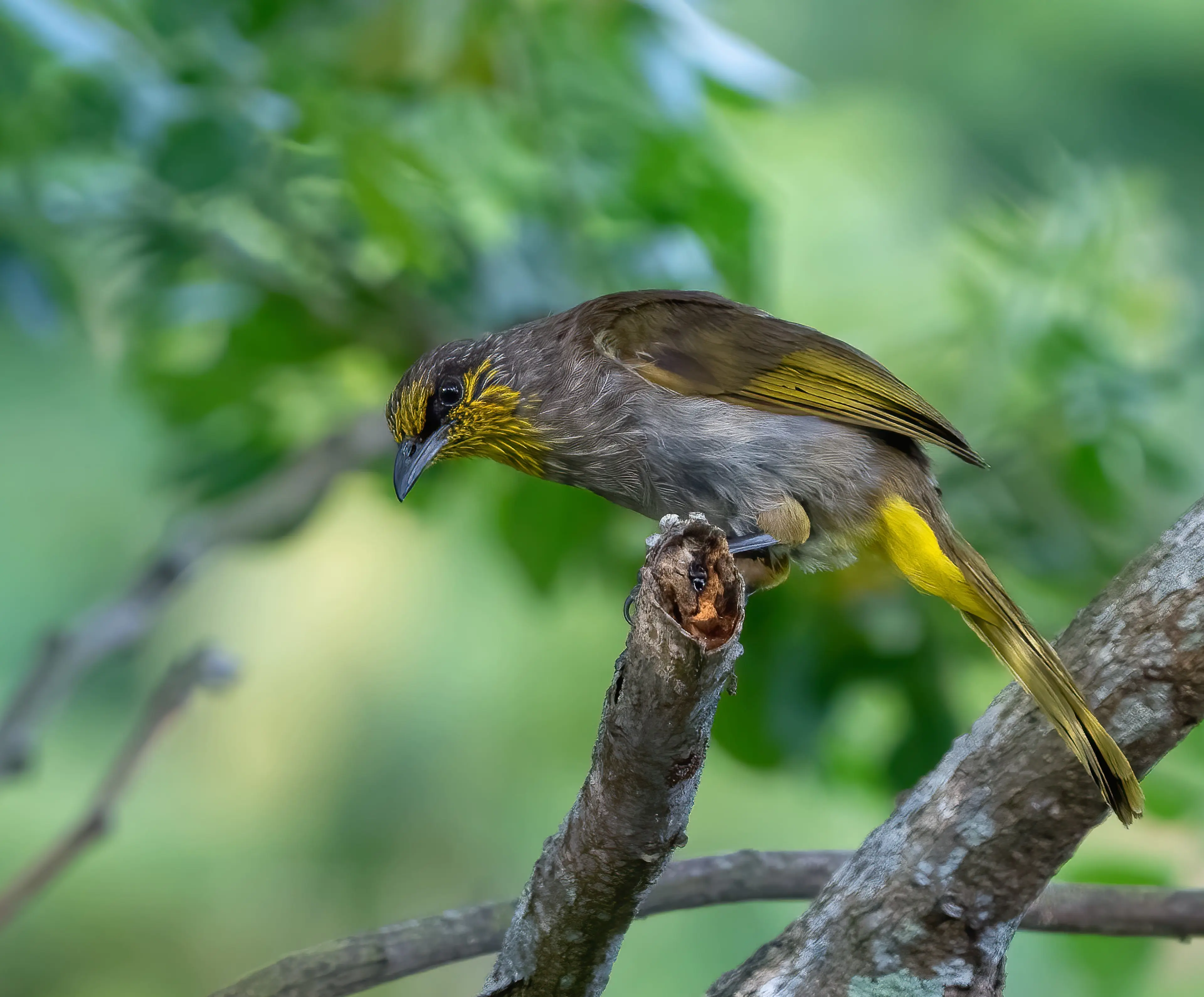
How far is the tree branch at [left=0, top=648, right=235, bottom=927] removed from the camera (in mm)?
2271

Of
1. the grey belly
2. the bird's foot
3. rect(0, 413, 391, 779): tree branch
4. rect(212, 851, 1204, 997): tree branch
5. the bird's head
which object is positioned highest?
the grey belly

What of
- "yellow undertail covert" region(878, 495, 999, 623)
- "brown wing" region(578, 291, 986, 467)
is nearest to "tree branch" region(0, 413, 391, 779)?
"brown wing" region(578, 291, 986, 467)

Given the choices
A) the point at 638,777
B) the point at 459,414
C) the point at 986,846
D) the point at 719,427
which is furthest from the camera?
the point at 459,414

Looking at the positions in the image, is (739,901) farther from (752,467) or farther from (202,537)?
(202,537)

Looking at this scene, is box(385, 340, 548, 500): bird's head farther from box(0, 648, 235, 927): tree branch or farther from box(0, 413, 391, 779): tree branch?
box(0, 413, 391, 779): tree branch

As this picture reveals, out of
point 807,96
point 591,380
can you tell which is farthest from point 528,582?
point 807,96

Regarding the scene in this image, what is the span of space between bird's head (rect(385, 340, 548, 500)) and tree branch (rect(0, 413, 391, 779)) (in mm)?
812

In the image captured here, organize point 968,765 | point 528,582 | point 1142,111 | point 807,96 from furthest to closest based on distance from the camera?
point 1142,111
point 807,96
point 528,582
point 968,765

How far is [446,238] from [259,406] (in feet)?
2.51

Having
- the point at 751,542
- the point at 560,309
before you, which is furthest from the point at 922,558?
the point at 560,309

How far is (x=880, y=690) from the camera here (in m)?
3.51

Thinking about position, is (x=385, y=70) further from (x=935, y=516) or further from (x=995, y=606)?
(x=995, y=606)

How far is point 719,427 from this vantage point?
277 centimetres

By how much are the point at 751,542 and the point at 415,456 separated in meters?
0.83
